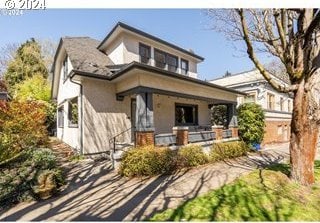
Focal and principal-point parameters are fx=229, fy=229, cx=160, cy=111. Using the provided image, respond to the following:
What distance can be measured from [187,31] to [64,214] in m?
9.53

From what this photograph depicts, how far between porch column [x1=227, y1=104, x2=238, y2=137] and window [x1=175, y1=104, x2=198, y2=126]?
2513 mm

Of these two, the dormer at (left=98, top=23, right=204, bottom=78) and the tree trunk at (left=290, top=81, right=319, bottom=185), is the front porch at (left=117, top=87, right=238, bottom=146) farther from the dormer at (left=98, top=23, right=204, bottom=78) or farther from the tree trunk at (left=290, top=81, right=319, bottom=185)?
the tree trunk at (left=290, top=81, right=319, bottom=185)

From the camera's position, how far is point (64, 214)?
17.1 ft

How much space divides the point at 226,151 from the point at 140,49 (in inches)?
335

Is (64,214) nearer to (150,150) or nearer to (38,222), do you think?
(38,222)

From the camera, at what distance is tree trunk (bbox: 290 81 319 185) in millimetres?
7449

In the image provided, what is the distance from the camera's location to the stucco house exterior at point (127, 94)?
400 inches

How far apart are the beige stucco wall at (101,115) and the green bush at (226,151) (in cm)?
497

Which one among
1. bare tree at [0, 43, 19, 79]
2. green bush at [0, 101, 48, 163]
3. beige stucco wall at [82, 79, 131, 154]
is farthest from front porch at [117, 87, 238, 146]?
bare tree at [0, 43, 19, 79]

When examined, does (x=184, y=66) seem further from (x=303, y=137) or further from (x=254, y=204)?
(x=254, y=204)

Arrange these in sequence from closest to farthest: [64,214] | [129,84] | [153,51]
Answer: [64,214] < [129,84] < [153,51]

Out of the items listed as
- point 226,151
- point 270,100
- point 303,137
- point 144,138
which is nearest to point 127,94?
point 144,138

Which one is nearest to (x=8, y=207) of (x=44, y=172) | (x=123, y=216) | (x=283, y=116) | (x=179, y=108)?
(x=44, y=172)

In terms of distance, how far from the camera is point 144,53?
15.6 m
